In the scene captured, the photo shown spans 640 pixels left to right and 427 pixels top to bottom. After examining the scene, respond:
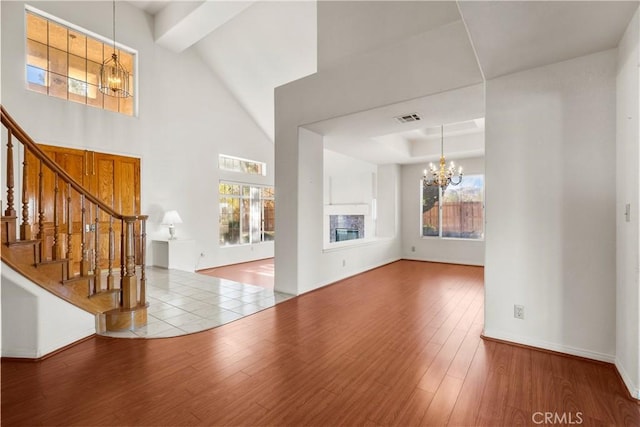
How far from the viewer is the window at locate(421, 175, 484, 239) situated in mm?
7242

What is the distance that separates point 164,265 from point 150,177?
1968mm

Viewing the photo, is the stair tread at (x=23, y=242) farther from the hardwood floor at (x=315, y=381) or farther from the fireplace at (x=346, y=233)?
the fireplace at (x=346, y=233)

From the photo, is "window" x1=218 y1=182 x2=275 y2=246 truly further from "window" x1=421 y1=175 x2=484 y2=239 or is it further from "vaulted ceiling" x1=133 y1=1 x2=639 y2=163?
"window" x1=421 y1=175 x2=484 y2=239

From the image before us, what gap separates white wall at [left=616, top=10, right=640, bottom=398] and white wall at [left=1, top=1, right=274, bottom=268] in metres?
7.09

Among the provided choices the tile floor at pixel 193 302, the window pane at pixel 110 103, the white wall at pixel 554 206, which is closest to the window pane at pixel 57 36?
the window pane at pixel 110 103

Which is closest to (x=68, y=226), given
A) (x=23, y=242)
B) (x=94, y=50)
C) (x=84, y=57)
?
(x=23, y=242)

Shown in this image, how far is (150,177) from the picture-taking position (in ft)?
21.1

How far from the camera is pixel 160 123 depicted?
21.4 ft

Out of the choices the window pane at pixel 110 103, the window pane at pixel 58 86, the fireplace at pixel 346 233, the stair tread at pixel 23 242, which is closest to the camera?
the stair tread at pixel 23 242

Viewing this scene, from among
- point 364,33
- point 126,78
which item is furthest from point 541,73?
point 126,78

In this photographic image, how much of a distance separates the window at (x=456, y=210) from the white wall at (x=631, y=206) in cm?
510

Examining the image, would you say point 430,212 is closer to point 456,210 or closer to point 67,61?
point 456,210

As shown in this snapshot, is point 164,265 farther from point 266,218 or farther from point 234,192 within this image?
point 266,218

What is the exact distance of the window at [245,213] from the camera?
780cm
